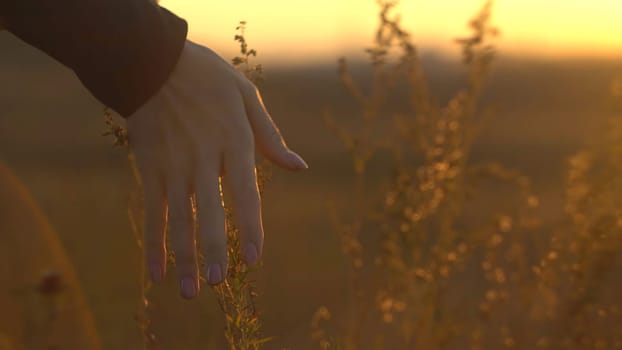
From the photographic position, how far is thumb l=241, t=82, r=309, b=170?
174cm

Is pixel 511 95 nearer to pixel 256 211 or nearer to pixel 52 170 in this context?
pixel 52 170

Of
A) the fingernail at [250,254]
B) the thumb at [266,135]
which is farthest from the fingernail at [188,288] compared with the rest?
the thumb at [266,135]

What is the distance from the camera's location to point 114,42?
65.5 inches

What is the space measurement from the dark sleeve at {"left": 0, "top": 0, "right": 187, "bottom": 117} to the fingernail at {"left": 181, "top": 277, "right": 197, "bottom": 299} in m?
0.31

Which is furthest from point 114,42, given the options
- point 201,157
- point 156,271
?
point 156,271

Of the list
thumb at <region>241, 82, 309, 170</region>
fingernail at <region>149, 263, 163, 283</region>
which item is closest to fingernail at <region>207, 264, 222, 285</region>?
fingernail at <region>149, 263, 163, 283</region>

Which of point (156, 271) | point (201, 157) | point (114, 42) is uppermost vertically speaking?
point (114, 42)

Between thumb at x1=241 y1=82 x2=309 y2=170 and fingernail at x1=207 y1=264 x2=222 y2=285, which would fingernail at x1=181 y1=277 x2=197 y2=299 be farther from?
thumb at x1=241 y1=82 x2=309 y2=170

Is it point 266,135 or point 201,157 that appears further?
point 266,135

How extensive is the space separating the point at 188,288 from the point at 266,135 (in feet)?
1.01

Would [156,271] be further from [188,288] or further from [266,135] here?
[266,135]

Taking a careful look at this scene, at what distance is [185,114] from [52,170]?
7.69 m

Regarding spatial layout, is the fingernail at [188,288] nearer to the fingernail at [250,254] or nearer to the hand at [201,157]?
the hand at [201,157]

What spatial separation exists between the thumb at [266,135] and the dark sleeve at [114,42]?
0.15 meters
